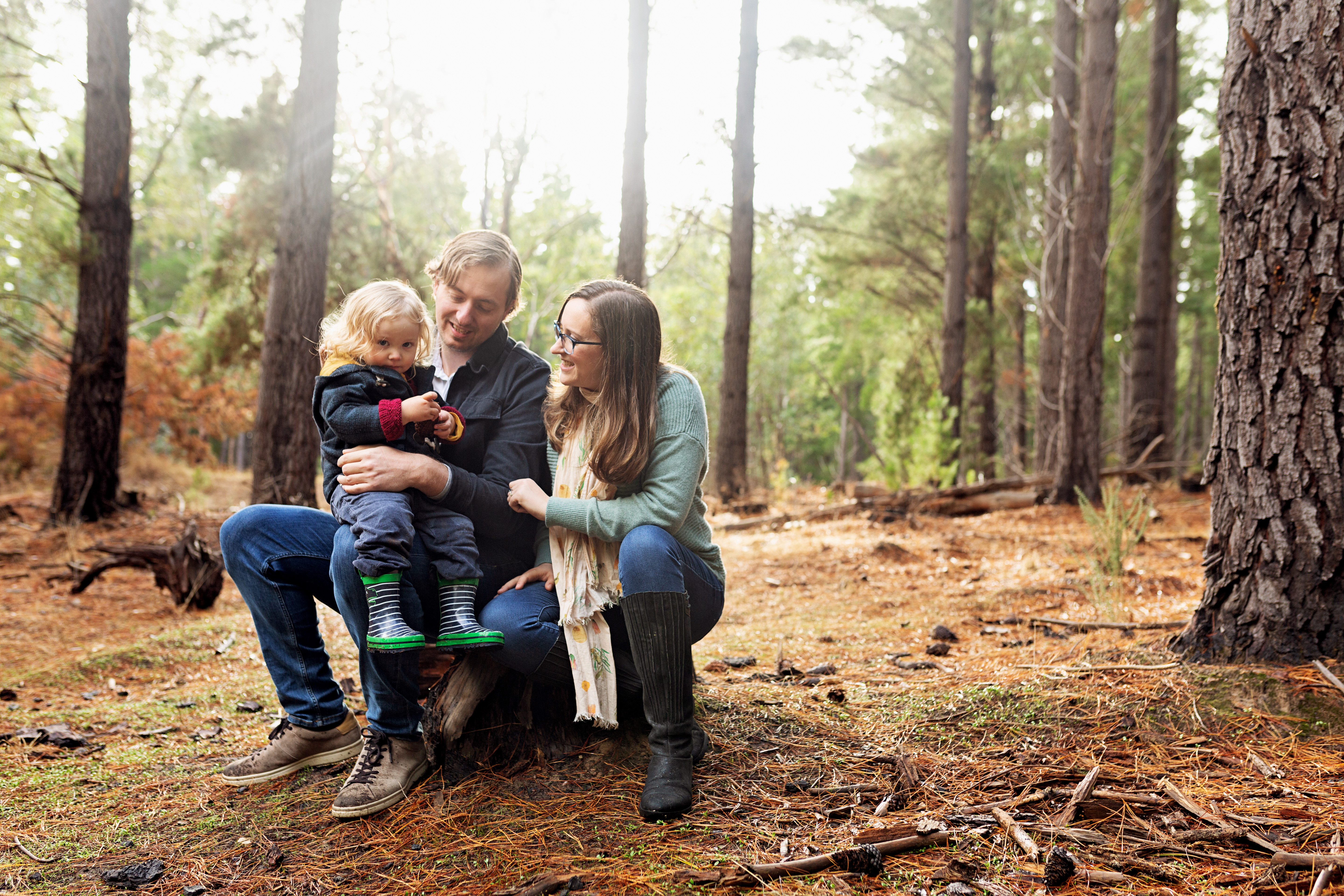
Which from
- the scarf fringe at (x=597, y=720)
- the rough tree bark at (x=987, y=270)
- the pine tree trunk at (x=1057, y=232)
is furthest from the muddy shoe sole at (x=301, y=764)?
the rough tree bark at (x=987, y=270)

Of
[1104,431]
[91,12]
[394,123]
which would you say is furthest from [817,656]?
[1104,431]

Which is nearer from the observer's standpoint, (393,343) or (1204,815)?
(1204,815)

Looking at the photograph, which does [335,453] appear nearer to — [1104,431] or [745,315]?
[745,315]

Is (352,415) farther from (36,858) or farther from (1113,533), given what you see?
(1113,533)

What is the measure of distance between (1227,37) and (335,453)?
324 centimetres

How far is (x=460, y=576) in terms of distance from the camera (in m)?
2.24

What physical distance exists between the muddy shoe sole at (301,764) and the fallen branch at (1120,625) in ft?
9.50

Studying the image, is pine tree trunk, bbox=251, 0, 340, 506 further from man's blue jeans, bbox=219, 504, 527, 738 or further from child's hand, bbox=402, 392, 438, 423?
child's hand, bbox=402, 392, 438, 423

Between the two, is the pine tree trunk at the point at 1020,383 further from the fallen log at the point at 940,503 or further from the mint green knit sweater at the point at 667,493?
the mint green knit sweater at the point at 667,493

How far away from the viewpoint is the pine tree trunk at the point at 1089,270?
7.80 m

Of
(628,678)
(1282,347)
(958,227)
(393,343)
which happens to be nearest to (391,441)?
(393,343)

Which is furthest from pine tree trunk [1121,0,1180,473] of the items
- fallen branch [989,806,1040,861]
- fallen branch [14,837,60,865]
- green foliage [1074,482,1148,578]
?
fallen branch [14,837,60,865]

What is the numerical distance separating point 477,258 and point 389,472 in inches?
26.6

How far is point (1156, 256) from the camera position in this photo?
36.1 ft
